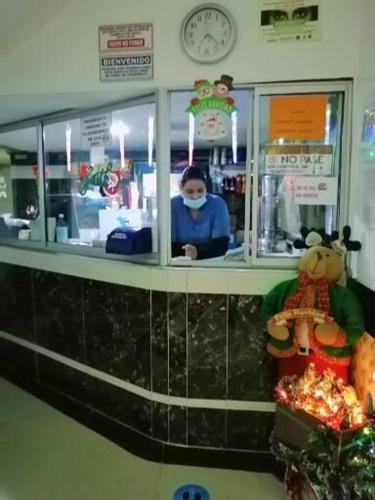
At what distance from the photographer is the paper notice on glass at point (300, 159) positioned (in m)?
2.13

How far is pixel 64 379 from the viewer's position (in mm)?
2887

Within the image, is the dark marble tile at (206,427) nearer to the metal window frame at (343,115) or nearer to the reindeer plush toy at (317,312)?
the reindeer plush toy at (317,312)

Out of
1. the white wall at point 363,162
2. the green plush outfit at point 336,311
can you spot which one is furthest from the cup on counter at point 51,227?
the white wall at point 363,162

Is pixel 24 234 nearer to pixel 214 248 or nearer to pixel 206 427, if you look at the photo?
pixel 214 248

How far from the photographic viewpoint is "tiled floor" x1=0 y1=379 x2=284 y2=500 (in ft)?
6.86

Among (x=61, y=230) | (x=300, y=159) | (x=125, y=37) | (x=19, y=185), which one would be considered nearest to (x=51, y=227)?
(x=61, y=230)

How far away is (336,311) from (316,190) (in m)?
0.63

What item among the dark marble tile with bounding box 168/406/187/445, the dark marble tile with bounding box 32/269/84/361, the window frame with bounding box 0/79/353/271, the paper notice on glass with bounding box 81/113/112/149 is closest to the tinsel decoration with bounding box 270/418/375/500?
the dark marble tile with bounding box 168/406/187/445

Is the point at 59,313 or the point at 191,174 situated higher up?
the point at 191,174

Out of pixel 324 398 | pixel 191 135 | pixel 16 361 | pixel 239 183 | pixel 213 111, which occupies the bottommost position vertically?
pixel 16 361

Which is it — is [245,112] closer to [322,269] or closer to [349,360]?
[322,269]

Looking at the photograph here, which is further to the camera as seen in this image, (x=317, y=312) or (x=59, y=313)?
(x=59, y=313)

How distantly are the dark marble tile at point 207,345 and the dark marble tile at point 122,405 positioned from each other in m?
0.34

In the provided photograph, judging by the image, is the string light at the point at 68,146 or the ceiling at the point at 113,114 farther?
the string light at the point at 68,146
